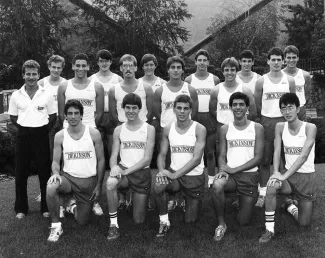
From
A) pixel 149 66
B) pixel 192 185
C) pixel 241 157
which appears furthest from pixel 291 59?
pixel 192 185

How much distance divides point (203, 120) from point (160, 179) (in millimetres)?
1828

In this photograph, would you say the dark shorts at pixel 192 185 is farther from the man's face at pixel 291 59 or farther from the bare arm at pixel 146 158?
the man's face at pixel 291 59

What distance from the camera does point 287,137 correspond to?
199 inches

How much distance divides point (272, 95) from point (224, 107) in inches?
26.9

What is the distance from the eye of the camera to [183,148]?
517 centimetres

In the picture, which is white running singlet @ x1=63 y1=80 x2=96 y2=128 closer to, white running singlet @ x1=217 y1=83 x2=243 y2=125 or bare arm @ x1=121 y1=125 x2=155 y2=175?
bare arm @ x1=121 y1=125 x2=155 y2=175

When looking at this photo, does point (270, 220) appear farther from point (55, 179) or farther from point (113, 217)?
point (55, 179)

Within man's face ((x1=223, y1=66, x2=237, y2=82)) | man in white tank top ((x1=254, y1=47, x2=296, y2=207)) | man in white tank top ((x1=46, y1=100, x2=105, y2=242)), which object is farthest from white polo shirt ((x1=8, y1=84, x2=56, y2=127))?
man in white tank top ((x1=254, y1=47, x2=296, y2=207))

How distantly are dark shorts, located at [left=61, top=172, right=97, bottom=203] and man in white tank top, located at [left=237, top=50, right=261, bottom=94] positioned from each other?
2904 millimetres

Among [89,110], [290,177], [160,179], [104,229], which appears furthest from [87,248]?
[290,177]

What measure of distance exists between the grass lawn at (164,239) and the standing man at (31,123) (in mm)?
608

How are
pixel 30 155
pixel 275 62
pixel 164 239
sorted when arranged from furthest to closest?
pixel 275 62, pixel 30 155, pixel 164 239

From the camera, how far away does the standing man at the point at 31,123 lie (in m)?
5.41

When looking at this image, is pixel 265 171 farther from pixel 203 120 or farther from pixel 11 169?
pixel 11 169
